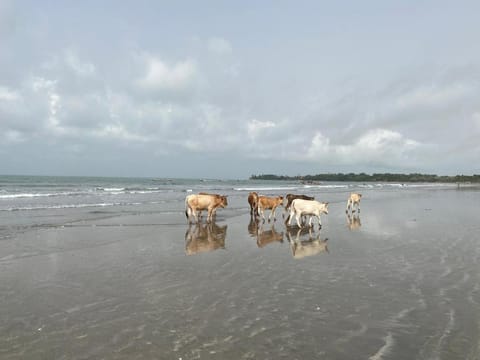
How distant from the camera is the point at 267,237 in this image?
13797 mm

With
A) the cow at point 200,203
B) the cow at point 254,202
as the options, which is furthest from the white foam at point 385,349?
the cow at point 254,202

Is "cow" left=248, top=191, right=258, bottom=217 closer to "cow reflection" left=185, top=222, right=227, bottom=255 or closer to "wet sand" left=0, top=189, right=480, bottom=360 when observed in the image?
"cow reflection" left=185, top=222, right=227, bottom=255

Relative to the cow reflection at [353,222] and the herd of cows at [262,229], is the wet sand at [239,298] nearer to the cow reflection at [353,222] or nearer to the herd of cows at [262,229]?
the herd of cows at [262,229]

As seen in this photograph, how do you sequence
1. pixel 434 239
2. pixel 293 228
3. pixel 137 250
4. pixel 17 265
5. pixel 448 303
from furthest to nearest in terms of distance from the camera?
pixel 293 228 < pixel 434 239 < pixel 137 250 < pixel 17 265 < pixel 448 303

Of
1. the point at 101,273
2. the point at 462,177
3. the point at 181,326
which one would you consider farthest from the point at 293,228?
the point at 462,177

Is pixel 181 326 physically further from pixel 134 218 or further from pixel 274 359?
pixel 134 218

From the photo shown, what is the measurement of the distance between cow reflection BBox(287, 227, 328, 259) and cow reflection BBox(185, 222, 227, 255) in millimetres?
2204

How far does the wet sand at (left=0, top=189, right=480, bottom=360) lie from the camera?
16.0ft

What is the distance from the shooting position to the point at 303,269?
8.77 metres

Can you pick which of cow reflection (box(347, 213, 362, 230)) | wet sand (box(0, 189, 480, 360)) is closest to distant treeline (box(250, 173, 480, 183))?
cow reflection (box(347, 213, 362, 230))

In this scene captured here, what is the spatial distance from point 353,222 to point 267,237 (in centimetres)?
582

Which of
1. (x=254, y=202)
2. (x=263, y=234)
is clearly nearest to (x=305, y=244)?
(x=263, y=234)

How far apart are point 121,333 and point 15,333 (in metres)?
1.36

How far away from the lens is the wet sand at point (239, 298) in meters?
4.87
